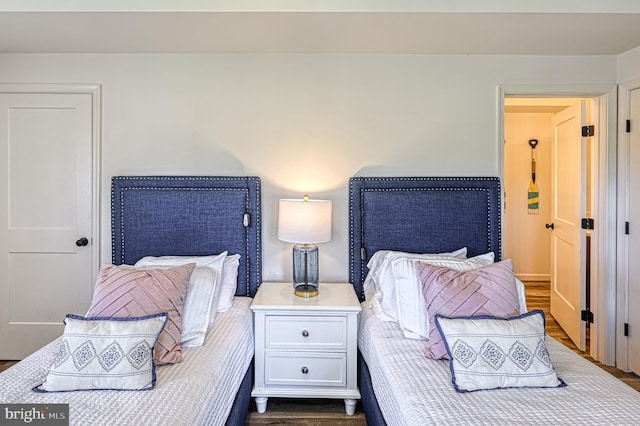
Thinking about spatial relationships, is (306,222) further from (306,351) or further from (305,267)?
(306,351)

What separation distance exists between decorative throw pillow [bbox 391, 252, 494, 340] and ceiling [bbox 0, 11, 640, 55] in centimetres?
130

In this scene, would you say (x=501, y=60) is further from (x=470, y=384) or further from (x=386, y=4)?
(x=470, y=384)

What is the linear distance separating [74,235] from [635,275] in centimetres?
377

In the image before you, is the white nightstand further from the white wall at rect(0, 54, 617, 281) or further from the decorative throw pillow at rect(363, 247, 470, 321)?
the white wall at rect(0, 54, 617, 281)

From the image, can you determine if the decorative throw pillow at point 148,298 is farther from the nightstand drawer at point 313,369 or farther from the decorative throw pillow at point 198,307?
the nightstand drawer at point 313,369

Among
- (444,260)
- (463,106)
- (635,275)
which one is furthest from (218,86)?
(635,275)

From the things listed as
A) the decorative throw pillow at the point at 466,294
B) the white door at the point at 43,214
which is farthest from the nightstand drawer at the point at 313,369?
the white door at the point at 43,214

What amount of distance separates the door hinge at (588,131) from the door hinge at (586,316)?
4.26 ft

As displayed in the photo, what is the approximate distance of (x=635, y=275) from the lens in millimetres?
2549

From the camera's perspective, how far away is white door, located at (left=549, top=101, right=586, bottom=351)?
2.95 metres

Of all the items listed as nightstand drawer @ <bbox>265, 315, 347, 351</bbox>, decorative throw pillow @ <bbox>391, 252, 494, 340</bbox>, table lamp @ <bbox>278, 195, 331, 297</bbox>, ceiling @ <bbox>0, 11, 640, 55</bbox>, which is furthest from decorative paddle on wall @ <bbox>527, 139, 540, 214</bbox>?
nightstand drawer @ <bbox>265, 315, 347, 351</bbox>

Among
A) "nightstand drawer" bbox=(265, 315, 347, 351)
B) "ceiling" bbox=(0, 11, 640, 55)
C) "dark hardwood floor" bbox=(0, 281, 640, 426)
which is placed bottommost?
"dark hardwood floor" bbox=(0, 281, 640, 426)

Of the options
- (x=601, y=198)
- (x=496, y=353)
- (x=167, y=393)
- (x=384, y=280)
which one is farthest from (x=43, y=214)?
(x=601, y=198)

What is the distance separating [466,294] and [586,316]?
182cm
